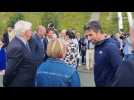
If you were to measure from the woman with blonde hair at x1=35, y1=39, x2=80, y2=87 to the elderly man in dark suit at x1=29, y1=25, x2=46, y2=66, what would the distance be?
2.33ft

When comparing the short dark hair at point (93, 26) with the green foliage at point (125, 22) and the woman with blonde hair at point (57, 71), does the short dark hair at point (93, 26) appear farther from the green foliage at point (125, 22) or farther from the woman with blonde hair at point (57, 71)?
the woman with blonde hair at point (57, 71)

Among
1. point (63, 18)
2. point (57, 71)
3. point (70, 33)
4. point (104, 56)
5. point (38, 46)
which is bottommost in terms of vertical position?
point (57, 71)

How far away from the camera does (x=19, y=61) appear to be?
3920 mm

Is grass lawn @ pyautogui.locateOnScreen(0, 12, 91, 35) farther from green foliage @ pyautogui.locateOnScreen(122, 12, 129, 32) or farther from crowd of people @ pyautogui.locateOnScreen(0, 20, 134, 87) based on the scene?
green foliage @ pyautogui.locateOnScreen(122, 12, 129, 32)

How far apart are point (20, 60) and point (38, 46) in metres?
0.44

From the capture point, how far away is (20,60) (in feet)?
12.9

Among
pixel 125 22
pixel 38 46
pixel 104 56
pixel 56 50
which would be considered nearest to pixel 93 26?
pixel 104 56

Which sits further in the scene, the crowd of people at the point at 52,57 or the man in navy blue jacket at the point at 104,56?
the man in navy blue jacket at the point at 104,56

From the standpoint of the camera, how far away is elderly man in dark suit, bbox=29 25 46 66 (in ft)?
13.5

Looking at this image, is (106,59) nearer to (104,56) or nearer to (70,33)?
(104,56)

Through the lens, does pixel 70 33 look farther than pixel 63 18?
Yes

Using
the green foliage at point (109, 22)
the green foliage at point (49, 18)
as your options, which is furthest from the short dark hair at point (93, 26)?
the green foliage at point (49, 18)

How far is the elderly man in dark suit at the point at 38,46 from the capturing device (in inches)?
162
